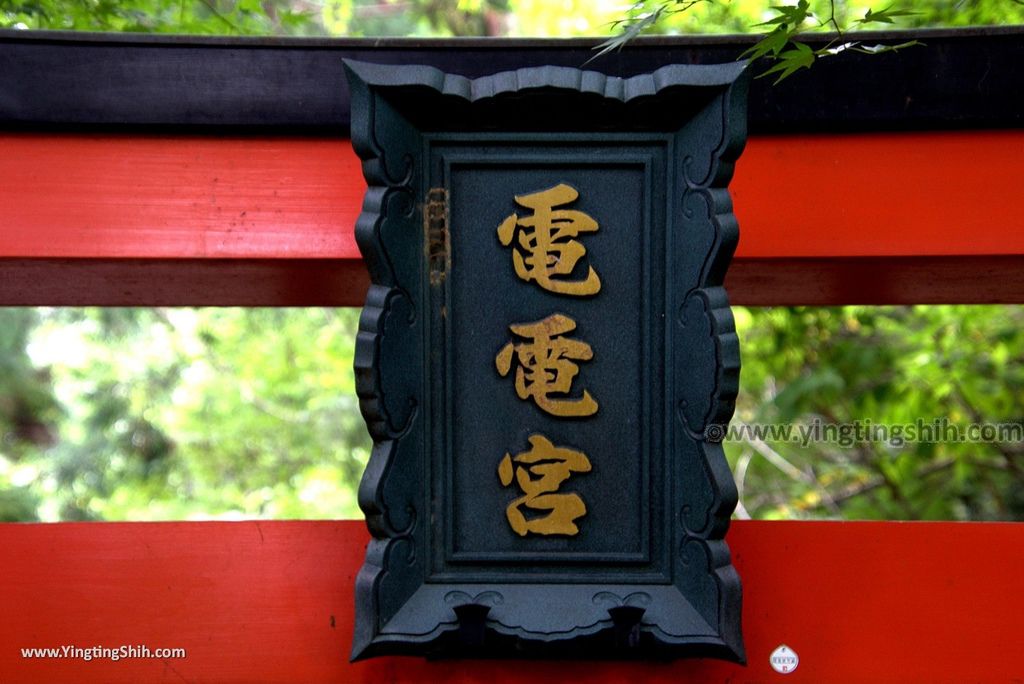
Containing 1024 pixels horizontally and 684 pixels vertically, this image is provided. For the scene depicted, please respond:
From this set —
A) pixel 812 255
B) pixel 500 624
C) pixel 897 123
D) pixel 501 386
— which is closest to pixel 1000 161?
pixel 897 123

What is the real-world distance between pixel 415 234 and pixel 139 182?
654 millimetres

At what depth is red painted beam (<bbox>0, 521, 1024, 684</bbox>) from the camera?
2102 millimetres

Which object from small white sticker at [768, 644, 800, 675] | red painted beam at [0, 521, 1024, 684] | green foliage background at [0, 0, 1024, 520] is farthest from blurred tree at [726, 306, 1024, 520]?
small white sticker at [768, 644, 800, 675]

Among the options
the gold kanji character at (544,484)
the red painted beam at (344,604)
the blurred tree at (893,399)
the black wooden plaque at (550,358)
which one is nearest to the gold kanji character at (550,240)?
the black wooden plaque at (550,358)

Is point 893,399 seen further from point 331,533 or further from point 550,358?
point 331,533

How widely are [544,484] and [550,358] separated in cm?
26

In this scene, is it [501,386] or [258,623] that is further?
[258,623]

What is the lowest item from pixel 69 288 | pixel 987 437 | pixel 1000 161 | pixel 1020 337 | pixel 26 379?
pixel 26 379

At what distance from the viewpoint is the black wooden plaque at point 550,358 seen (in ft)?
6.23

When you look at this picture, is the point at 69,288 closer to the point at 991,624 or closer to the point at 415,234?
the point at 415,234

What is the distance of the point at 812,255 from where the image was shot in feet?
6.83

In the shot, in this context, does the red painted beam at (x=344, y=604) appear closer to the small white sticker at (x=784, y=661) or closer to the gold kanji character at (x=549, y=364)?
the small white sticker at (x=784, y=661)

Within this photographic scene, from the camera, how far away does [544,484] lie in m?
1.96

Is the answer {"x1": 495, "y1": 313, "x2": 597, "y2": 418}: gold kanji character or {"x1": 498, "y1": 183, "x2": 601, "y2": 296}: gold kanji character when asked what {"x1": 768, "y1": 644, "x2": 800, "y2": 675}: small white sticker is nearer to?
{"x1": 495, "y1": 313, "x2": 597, "y2": 418}: gold kanji character
